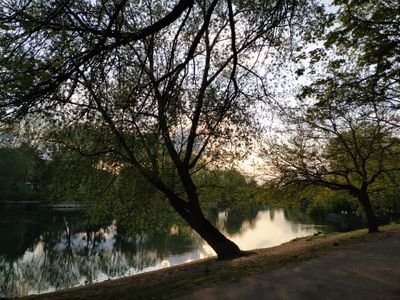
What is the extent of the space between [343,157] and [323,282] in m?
14.4

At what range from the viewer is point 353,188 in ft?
72.1

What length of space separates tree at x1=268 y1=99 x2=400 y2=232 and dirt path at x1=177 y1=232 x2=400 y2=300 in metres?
10.4

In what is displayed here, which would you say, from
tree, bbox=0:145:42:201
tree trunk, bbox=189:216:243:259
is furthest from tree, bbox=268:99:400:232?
tree, bbox=0:145:42:201

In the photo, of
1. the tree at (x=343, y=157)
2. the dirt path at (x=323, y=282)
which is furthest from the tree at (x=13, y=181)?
the dirt path at (x=323, y=282)

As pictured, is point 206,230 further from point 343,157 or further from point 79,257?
point 79,257

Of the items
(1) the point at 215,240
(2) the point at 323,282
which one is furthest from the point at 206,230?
(2) the point at 323,282

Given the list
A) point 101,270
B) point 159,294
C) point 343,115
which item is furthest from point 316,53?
point 101,270

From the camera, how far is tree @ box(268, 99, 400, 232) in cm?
2083

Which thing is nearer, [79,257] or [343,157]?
[343,157]

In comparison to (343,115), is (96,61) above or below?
below

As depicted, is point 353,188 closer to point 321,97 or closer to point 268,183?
point 268,183

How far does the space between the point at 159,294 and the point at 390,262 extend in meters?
6.15

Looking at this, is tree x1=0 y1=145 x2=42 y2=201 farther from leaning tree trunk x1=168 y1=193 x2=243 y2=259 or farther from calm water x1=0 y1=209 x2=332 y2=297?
leaning tree trunk x1=168 y1=193 x2=243 y2=259

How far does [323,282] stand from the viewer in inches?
328
